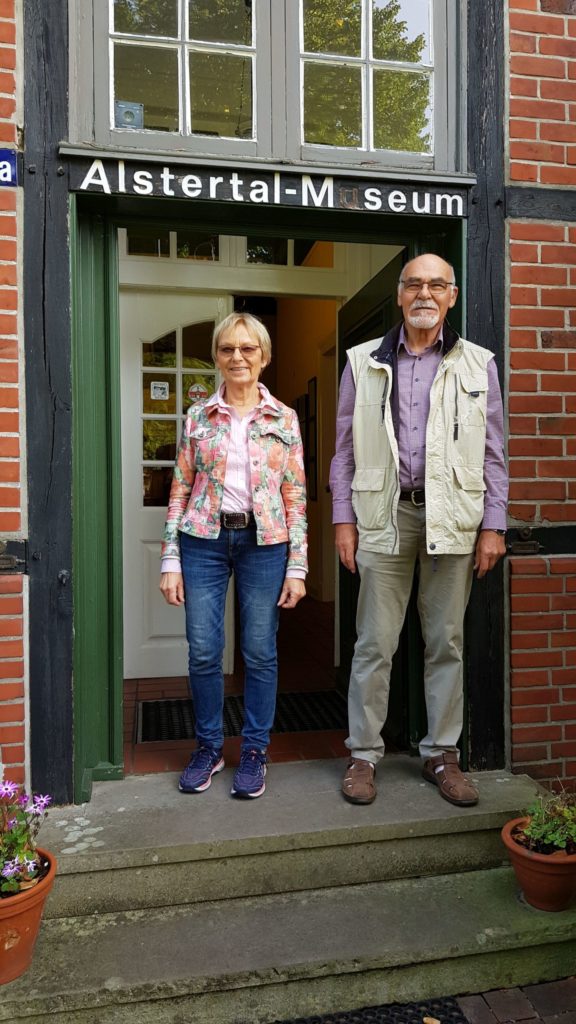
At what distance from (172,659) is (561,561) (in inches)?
100

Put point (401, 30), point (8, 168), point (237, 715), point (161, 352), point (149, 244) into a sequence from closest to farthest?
point (8, 168) < point (401, 30) < point (237, 715) < point (149, 244) < point (161, 352)

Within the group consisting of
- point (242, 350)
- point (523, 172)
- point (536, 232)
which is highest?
point (523, 172)

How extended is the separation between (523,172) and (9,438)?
7.58 ft

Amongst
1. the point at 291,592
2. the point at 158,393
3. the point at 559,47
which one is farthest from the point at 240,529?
the point at 559,47

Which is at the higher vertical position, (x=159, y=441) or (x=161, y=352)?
(x=161, y=352)

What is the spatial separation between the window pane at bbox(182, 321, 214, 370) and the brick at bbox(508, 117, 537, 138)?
2.13 m


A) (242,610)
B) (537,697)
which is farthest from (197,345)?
(537,697)

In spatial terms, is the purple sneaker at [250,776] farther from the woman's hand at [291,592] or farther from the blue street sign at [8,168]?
the blue street sign at [8,168]

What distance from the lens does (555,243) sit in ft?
10.1

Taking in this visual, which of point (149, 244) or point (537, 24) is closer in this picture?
point (537, 24)

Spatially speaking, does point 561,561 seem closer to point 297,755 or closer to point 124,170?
point 297,755

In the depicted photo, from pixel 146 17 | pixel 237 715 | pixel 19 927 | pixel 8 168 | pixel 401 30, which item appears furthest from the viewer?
pixel 237 715

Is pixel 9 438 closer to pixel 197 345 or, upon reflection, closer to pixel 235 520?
pixel 235 520

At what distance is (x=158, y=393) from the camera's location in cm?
456
